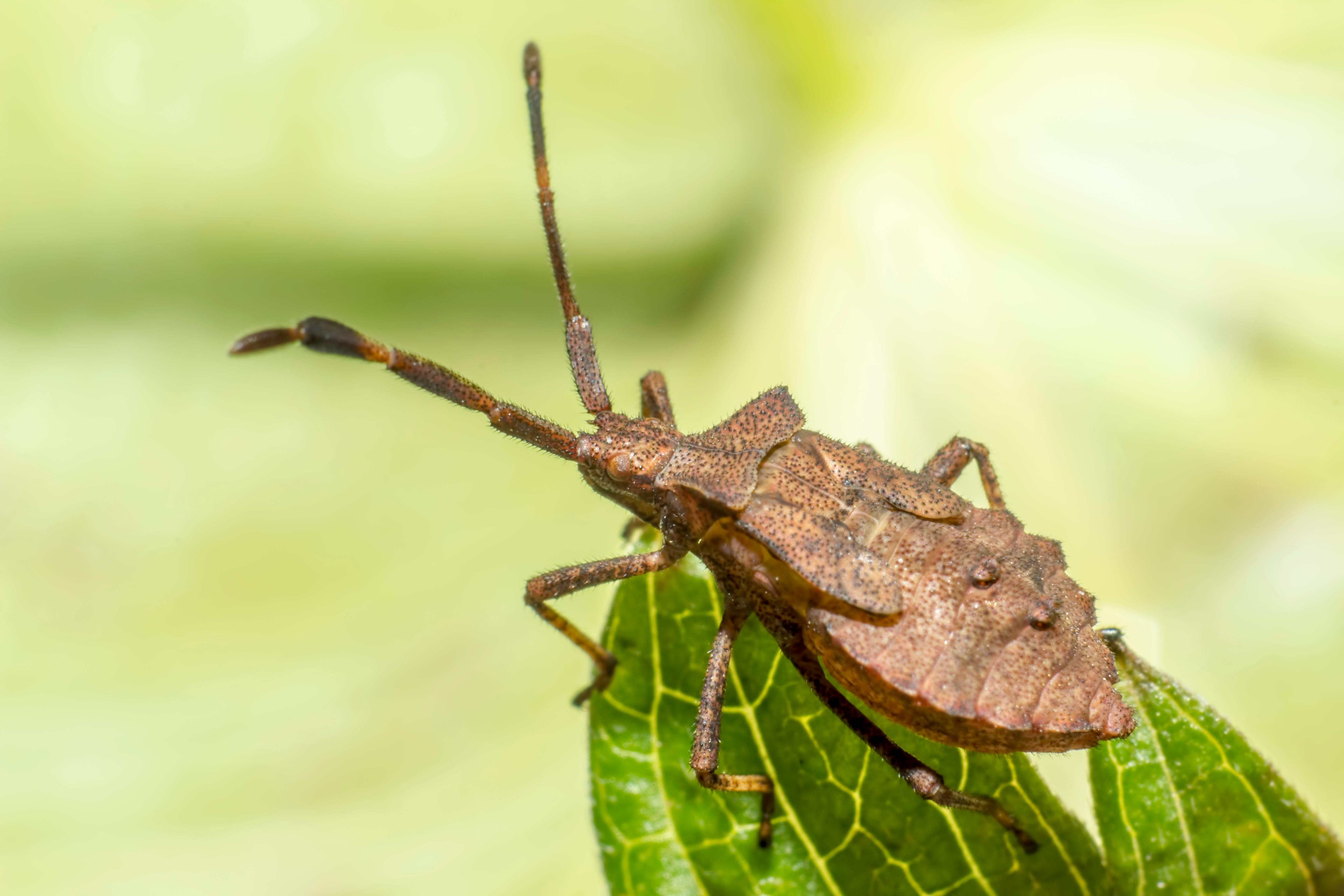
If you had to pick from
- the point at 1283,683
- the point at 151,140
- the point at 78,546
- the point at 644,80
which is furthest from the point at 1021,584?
the point at 151,140

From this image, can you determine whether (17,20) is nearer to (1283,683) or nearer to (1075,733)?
(1075,733)

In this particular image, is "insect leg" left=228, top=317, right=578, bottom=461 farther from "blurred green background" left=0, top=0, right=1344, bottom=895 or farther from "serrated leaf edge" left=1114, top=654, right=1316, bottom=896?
"serrated leaf edge" left=1114, top=654, right=1316, bottom=896

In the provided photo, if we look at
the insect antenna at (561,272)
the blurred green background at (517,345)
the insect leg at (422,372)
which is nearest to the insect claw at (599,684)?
the blurred green background at (517,345)

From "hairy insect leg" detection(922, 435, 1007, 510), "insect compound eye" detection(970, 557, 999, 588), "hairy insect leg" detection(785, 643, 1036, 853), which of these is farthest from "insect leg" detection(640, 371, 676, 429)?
"insect compound eye" detection(970, 557, 999, 588)

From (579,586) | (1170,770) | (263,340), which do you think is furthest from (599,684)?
(1170,770)

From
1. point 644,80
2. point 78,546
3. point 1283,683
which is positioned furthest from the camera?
point 644,80

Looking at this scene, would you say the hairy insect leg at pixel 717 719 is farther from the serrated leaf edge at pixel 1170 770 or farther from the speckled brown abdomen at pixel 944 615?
the serrated leaf edge at pixel 1170 770

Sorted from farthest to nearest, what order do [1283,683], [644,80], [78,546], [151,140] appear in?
[644,80] → [151,140] → [78,546] → [1283,683]

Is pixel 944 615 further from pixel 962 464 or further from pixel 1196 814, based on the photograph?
pixel 962 464
